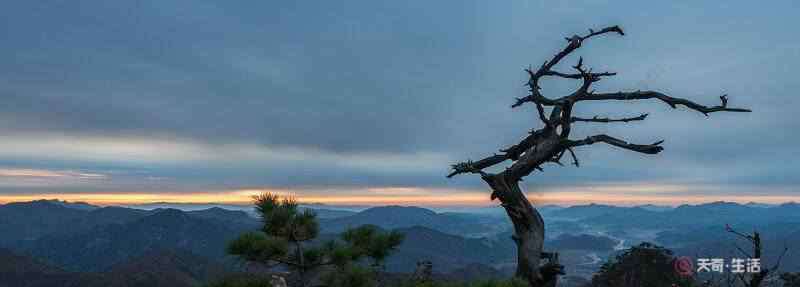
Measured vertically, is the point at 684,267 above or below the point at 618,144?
below

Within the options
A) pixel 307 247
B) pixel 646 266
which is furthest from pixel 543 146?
pixel 646 266

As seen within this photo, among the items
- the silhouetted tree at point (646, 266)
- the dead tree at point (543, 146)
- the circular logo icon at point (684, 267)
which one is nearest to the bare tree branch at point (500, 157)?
the dead tree at point (543, 146)

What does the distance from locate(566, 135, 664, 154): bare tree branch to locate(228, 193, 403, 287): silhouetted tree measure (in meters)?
4.51

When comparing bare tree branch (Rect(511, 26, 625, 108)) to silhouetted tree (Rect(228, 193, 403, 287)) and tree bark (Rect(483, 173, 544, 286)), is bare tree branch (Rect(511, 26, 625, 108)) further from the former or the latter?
silhouetted tree (Rect(228, 193, 403, 287))

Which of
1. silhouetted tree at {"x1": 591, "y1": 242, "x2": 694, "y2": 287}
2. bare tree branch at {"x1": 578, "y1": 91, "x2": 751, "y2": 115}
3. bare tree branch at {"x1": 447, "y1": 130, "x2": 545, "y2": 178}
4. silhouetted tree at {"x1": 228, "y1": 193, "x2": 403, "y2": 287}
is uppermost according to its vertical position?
bare tree branch at {"x1": 578, "y1": 91, "x2": 751, "y2": 115}

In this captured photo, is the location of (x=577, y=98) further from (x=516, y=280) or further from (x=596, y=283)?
(x=596, y=283)

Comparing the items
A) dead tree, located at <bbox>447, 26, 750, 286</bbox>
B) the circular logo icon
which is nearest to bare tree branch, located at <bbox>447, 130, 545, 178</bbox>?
dead tree, located at <bbox>447, 26, 750, 286</bbox>

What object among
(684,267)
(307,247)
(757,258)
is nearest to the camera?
(757,258)

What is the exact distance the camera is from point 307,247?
13086 mm

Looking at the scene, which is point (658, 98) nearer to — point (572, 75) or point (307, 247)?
point (572, 75)

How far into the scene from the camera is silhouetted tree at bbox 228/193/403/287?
1179 cm

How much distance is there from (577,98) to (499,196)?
5.98 ft

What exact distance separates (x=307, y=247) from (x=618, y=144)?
6731mm

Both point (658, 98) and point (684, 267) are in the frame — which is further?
point (658, 98)
